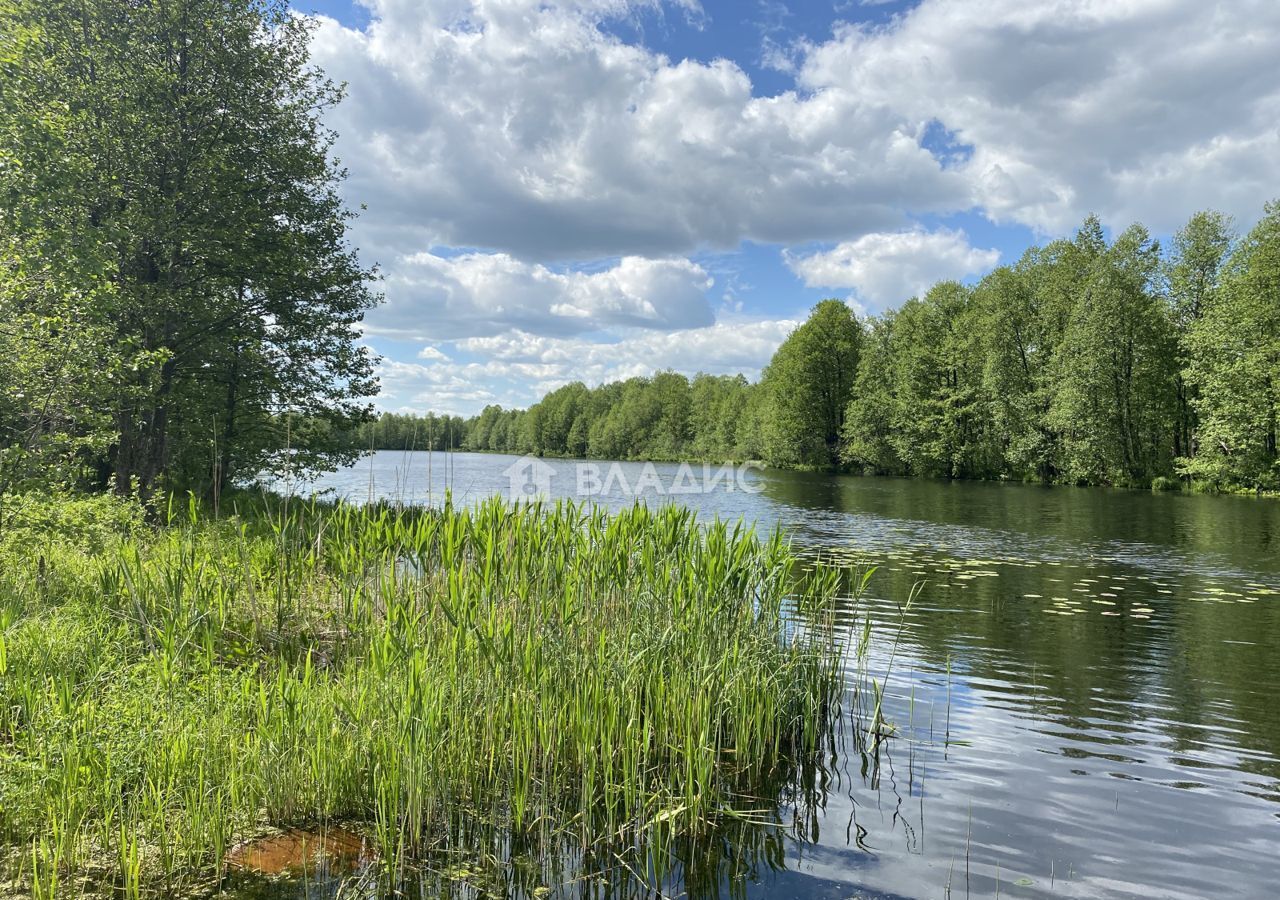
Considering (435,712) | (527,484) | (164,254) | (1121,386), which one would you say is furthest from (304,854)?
(1121,386)

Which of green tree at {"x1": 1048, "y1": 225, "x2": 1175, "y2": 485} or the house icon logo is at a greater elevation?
green tree at {"x1": 1048, "y1": 225, "x2": 1175, "y2": 485}

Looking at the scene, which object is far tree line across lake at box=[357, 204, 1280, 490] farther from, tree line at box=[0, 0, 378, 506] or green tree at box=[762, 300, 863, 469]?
tree line at box=[0, 0, 378, 506]

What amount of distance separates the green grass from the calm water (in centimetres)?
83

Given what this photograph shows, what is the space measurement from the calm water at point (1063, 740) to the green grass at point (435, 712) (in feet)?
2.71

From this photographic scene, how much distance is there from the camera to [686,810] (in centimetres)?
494

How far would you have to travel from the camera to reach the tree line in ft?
35.1

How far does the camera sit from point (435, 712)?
15.2ft

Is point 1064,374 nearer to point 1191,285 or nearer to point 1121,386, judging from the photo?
point 1121,386

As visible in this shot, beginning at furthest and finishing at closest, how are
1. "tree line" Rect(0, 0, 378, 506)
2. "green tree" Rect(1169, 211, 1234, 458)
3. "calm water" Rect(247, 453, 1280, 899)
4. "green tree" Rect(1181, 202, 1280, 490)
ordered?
"green tree" Rect(1169, 211, 1234, 458), "green tree" Rect(1181, 202, 1280, 490), "tree line" Rect(0, 0, 378, 506), "calm water" Rect(247, 453, 1280, 899)

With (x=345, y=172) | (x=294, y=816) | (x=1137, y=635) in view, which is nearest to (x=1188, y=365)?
(x=1137, y=635)

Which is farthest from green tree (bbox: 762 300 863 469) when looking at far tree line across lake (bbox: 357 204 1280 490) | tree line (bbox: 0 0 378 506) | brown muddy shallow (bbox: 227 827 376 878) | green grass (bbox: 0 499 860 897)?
brown muddy shallow (bbox: 227 827 376 878)

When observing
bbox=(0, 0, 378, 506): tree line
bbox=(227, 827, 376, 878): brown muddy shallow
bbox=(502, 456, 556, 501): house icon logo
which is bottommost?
bbox=(227, 827, 376, 878): brown muddy shallow

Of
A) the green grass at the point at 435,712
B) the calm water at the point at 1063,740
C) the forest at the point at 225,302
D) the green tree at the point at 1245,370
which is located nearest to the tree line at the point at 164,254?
the forest at the point at 225,302

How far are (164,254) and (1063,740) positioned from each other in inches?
762
